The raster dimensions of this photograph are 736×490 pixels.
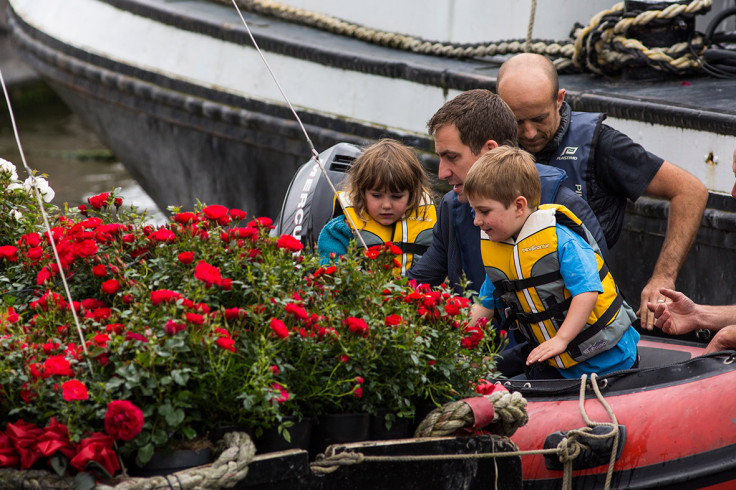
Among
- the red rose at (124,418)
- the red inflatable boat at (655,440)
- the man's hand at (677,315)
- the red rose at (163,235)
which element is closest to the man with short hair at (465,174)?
the man's hand at (677,315)

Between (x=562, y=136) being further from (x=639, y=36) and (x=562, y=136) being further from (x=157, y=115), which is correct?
(x=157, y=115)

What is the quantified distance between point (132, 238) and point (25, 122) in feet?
34.6

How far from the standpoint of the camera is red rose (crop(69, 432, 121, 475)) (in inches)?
67.7

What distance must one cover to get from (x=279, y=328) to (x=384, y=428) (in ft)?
1.24

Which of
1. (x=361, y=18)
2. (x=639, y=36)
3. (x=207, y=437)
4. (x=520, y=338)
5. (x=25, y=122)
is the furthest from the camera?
(x=25, y=122)

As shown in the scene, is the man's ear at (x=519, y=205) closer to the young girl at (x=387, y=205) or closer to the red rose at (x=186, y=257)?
the young girl at (x=387, y=205)

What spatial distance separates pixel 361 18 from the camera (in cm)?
523

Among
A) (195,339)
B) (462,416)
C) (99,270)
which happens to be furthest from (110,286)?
(462,416)

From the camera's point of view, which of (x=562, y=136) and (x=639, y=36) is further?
(x=639, y=36)

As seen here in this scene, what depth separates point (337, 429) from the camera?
203cm

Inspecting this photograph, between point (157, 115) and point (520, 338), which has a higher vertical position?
point (157, 115)

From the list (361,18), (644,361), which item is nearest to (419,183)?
(644,361)

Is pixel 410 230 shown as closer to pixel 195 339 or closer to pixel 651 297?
pixel 651 297

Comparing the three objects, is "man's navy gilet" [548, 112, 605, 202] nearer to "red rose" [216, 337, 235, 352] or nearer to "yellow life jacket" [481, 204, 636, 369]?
"yellow life jacket" [481, 204, 636, 369]
